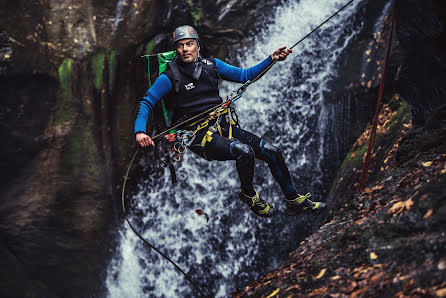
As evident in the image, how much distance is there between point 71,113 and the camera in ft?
28.9

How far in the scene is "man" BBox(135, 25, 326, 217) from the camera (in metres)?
4.55

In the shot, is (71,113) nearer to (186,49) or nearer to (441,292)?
(186,49)

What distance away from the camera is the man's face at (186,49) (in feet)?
15.3

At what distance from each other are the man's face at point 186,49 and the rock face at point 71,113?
4278 mm

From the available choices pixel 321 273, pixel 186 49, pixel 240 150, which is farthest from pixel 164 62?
pixel 321 273

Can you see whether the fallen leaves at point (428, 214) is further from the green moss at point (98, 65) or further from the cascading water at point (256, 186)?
the green moss at point (98, 65)

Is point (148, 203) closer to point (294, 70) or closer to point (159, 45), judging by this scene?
point (159, 45)

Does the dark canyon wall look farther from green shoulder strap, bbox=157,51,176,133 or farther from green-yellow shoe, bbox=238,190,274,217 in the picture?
green-yellow shoe, bbox=238,190,274,217

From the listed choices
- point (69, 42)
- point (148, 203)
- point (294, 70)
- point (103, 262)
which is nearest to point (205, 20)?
point (294, 70)

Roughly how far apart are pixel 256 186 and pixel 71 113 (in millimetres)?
4351

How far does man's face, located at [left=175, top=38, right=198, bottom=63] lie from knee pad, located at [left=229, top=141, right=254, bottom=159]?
3.68 ft

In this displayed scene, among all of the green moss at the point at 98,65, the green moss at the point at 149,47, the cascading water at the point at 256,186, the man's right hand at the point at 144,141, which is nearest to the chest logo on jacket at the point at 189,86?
the man's right hand at the point at 144,141

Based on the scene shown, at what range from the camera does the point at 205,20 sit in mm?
9000

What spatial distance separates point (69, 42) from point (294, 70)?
4.90m
